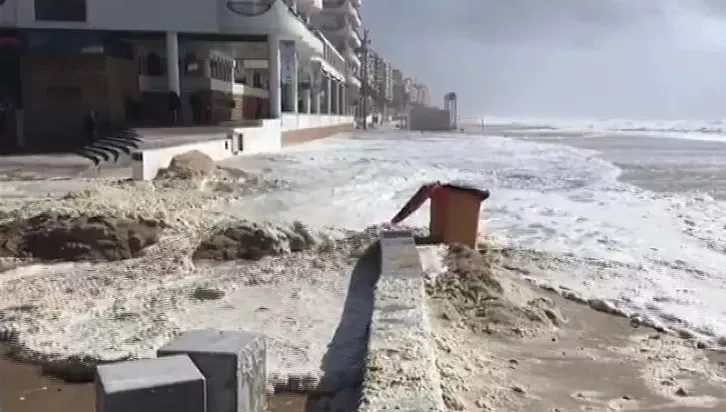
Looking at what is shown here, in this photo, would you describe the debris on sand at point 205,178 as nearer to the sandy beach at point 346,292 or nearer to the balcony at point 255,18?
the sandy beach at point 346,292

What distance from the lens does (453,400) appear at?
4.45 meters

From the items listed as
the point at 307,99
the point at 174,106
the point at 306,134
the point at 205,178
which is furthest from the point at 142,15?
the point at 307,99

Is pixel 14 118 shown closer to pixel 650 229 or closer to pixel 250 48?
pixel 250 48

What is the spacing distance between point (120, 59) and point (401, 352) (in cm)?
3534

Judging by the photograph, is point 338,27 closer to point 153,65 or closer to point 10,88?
point 153,65

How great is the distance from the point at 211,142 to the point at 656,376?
1908 centimetres

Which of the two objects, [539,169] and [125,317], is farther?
[539,169]

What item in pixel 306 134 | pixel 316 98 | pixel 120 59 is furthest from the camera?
pixel 316 98

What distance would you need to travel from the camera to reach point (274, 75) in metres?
37.5

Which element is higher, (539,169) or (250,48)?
(250,48)

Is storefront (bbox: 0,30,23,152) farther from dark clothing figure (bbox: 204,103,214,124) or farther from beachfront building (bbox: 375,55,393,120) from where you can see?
beachfront building (bbox: 375,55,393,120)

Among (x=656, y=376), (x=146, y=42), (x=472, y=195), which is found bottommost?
(x=656, y=376)

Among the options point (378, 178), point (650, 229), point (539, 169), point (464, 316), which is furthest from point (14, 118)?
point (464, 316)

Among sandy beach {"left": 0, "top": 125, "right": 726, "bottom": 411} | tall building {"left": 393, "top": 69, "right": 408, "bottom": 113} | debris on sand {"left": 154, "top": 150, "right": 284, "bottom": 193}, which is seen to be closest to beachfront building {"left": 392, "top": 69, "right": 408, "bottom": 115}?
tall building {"left": 393, "top": 69, "right": 408, "bottom": 113}
